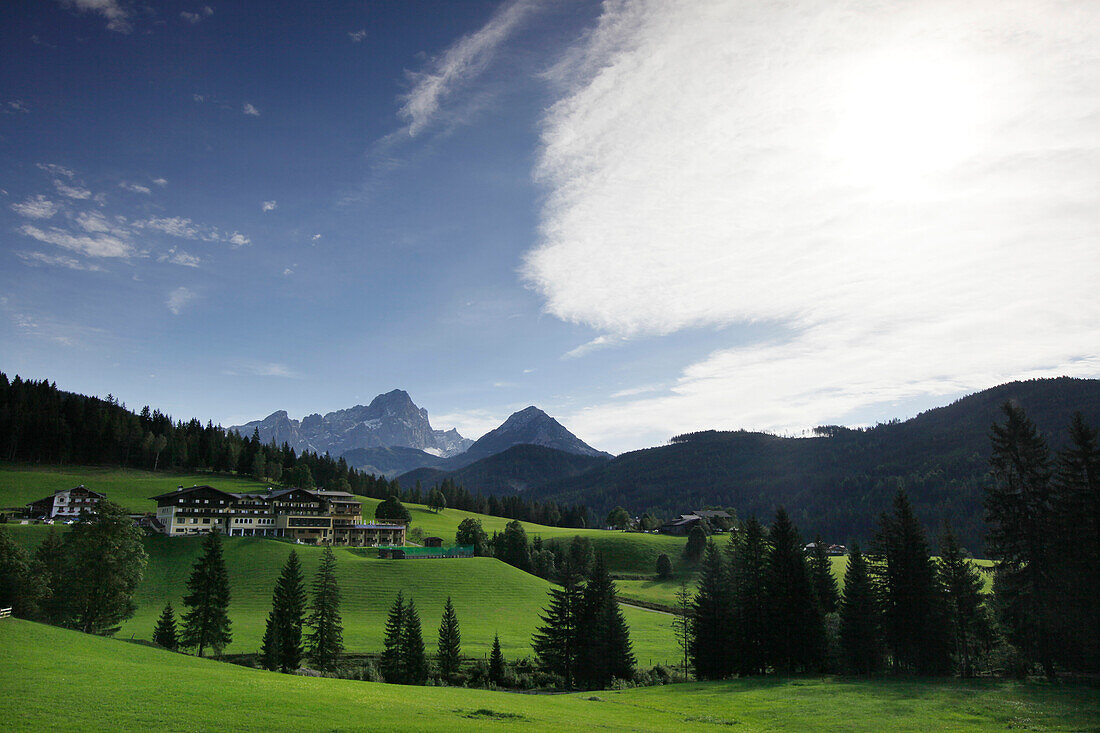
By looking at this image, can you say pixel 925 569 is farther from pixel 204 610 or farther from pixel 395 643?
pixel 204 610

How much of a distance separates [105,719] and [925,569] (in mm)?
54267

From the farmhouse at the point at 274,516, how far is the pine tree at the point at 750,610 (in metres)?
80.3

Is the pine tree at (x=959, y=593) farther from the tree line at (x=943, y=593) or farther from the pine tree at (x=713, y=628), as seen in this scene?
the pine tree at (x=713, y=628)

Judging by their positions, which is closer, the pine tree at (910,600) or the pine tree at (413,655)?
the pine tree at (910,600)

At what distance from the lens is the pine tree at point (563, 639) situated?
51.8 m

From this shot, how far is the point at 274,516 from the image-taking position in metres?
108

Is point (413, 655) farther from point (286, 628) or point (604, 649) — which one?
point (604, 649)

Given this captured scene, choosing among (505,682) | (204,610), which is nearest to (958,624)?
(505,682)

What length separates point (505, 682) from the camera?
49.3 m

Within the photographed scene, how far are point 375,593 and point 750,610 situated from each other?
5242 cm

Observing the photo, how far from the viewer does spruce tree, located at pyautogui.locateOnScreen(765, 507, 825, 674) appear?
4869 centimetres

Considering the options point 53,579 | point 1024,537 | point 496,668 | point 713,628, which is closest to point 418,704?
point 496,668

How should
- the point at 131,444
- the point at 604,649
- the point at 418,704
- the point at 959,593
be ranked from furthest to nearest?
the point at 131,444
the point at 604,649
the point at 959,593
the point at 418,704

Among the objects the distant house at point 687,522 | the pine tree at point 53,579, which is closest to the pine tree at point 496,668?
the pine tree at point 53,579
